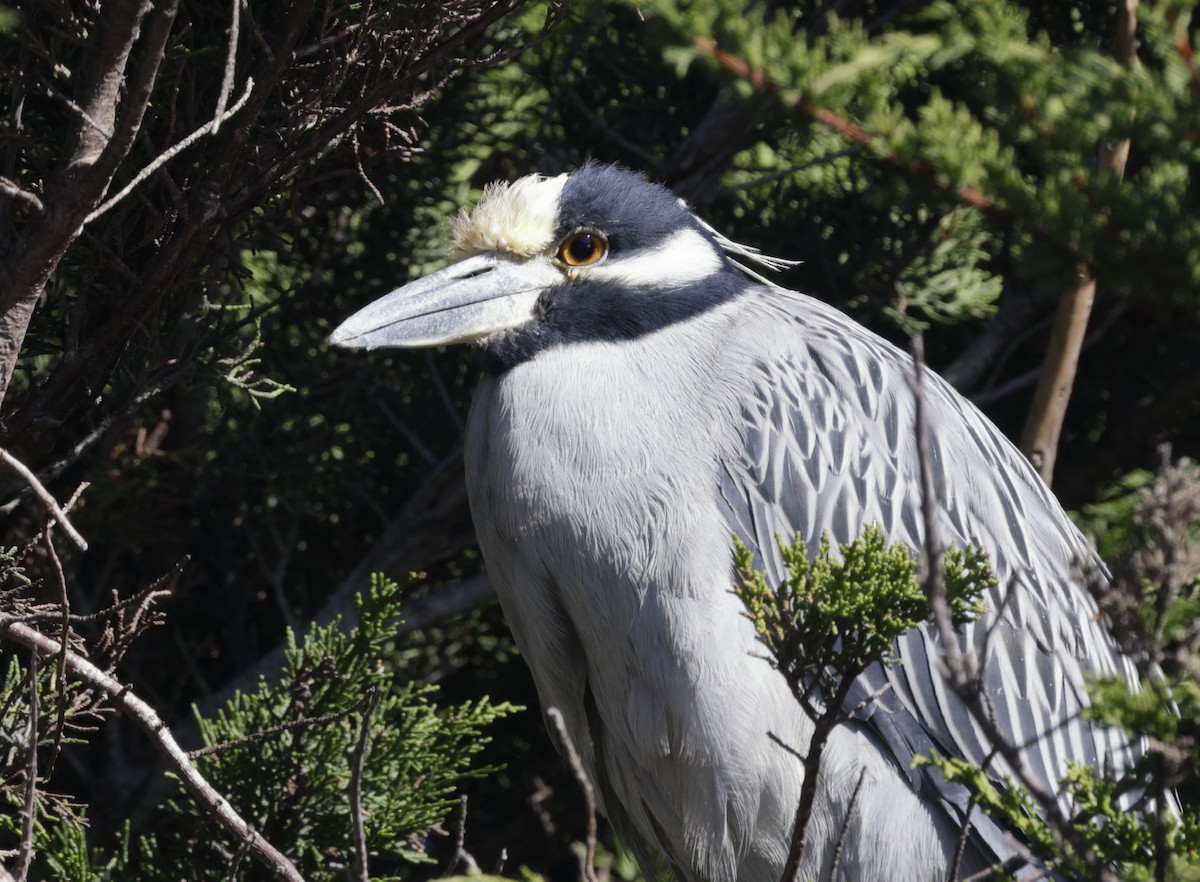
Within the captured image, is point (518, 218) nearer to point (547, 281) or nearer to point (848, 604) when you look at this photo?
point (547, 281)

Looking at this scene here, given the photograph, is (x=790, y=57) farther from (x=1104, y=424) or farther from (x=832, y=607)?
(x=1104, y=424)

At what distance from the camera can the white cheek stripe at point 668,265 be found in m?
2.45

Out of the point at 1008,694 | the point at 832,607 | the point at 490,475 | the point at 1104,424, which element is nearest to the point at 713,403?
the point at 490,475

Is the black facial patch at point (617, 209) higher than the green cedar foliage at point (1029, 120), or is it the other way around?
the green cedar foliage at point (1029, 120)

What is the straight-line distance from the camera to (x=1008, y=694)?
2.28 m

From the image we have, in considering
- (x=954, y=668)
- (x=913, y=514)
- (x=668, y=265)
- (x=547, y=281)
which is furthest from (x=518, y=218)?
(x=954, y=668)

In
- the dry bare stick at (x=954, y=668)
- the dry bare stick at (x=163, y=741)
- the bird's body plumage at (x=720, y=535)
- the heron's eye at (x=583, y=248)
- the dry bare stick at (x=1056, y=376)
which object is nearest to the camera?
the dry bare stick at (x=954, y=668)

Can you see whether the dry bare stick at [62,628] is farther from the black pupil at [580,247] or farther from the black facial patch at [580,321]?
the black pupil at [580,247]

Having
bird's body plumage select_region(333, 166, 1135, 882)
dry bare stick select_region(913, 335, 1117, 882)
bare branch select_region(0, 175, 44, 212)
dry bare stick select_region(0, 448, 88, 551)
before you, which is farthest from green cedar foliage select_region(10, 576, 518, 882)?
dry bare stick select_region(913, 335, 1117, 882)

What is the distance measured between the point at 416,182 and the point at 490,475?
3.67 ft

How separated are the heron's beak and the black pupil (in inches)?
1.8

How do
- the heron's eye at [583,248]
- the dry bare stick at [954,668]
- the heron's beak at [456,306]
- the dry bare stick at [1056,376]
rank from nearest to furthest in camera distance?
the dry bare stick at [954,668] → the heron's beak at [456,306] → the heron's eye at [583,248] → the dry bare stick at [1056,376]

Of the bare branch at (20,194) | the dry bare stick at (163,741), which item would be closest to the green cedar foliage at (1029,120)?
the bare branch at (20,194)

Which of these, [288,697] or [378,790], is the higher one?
[288,697]
